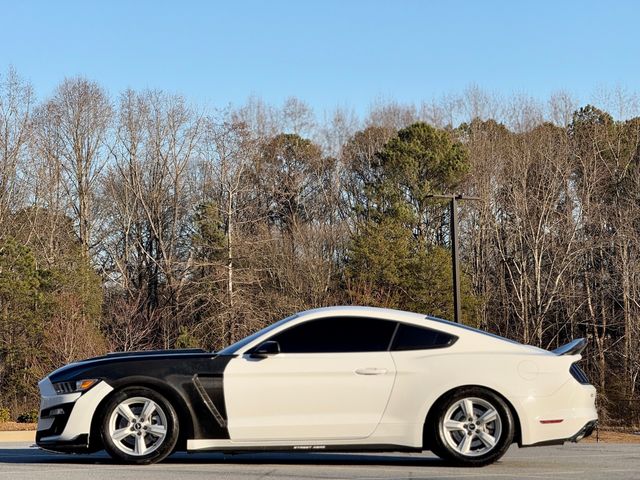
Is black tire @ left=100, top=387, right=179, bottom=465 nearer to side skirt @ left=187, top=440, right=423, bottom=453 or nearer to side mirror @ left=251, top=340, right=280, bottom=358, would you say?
side skirt @ left=187, top=440, right=423, bottom=453

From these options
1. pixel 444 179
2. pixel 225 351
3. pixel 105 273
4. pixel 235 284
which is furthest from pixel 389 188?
pixel 225 351

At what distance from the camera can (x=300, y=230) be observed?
5566 cm

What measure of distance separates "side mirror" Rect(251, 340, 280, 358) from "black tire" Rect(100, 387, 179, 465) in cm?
84

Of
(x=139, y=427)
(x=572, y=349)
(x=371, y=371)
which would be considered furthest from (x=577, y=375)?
(x=139, y=427)

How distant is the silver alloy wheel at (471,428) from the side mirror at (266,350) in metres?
1.52

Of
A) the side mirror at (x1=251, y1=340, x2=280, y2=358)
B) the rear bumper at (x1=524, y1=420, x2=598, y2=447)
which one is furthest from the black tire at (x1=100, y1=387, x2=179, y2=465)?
the rear bumper at (x1=524, y1=420, x2=598, y2=447)

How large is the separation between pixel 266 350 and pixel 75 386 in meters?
1.66

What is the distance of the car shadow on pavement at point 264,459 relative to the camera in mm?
8273

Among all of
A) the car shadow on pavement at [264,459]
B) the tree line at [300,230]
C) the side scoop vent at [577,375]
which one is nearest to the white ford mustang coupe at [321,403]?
the side scoop vent at [577,375]

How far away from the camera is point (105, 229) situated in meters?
61.8

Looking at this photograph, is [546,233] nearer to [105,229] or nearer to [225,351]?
[105,229]

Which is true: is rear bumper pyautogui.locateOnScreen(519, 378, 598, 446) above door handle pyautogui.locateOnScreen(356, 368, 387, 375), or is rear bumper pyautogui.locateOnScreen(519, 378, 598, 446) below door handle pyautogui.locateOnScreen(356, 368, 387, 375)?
below

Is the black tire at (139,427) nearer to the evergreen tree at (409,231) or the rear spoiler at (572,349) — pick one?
the rear spoiler at (572,349)

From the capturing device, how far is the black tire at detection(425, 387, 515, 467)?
780cm
